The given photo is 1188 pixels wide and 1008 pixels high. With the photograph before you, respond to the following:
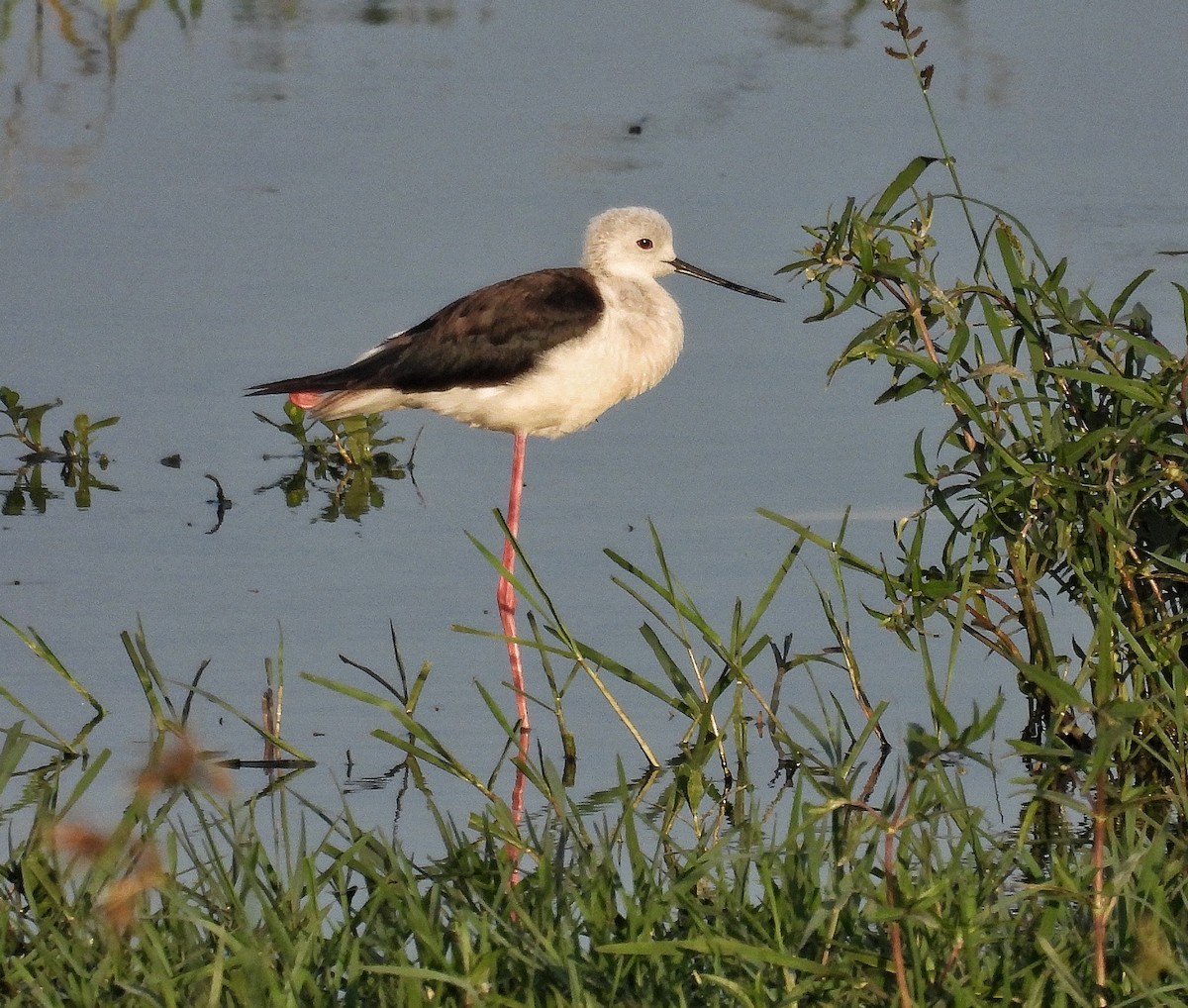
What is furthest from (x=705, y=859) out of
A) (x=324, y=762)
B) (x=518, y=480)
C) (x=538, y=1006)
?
(x=518, y=480)

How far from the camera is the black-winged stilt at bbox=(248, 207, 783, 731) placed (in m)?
6.15

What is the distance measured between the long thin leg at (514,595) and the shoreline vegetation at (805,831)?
29 centimetres

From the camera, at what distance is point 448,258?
783 centimetres

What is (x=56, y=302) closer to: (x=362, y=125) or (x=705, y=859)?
(x=362, y=125)

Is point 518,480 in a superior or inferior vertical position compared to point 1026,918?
inferior

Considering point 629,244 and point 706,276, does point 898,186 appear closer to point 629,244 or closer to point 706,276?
point 629,244

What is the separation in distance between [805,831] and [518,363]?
3.26m

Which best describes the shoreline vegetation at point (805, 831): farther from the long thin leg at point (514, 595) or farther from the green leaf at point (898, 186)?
the long thin leg at point (514, 595)

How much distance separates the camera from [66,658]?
4.91m

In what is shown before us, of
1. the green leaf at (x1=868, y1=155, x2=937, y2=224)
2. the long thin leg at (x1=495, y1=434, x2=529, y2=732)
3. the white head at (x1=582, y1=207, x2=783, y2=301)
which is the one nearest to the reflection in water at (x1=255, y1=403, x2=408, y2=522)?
the long thin leg at (x1=495, y1=434, x2=529, y2=732)

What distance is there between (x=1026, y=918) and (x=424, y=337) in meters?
3.41

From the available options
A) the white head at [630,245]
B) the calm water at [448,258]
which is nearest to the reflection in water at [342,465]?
the calm water at [448,258]

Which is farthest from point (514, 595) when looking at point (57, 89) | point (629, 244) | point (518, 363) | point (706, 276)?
point (57, 89)

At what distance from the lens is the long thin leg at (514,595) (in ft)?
16.7
